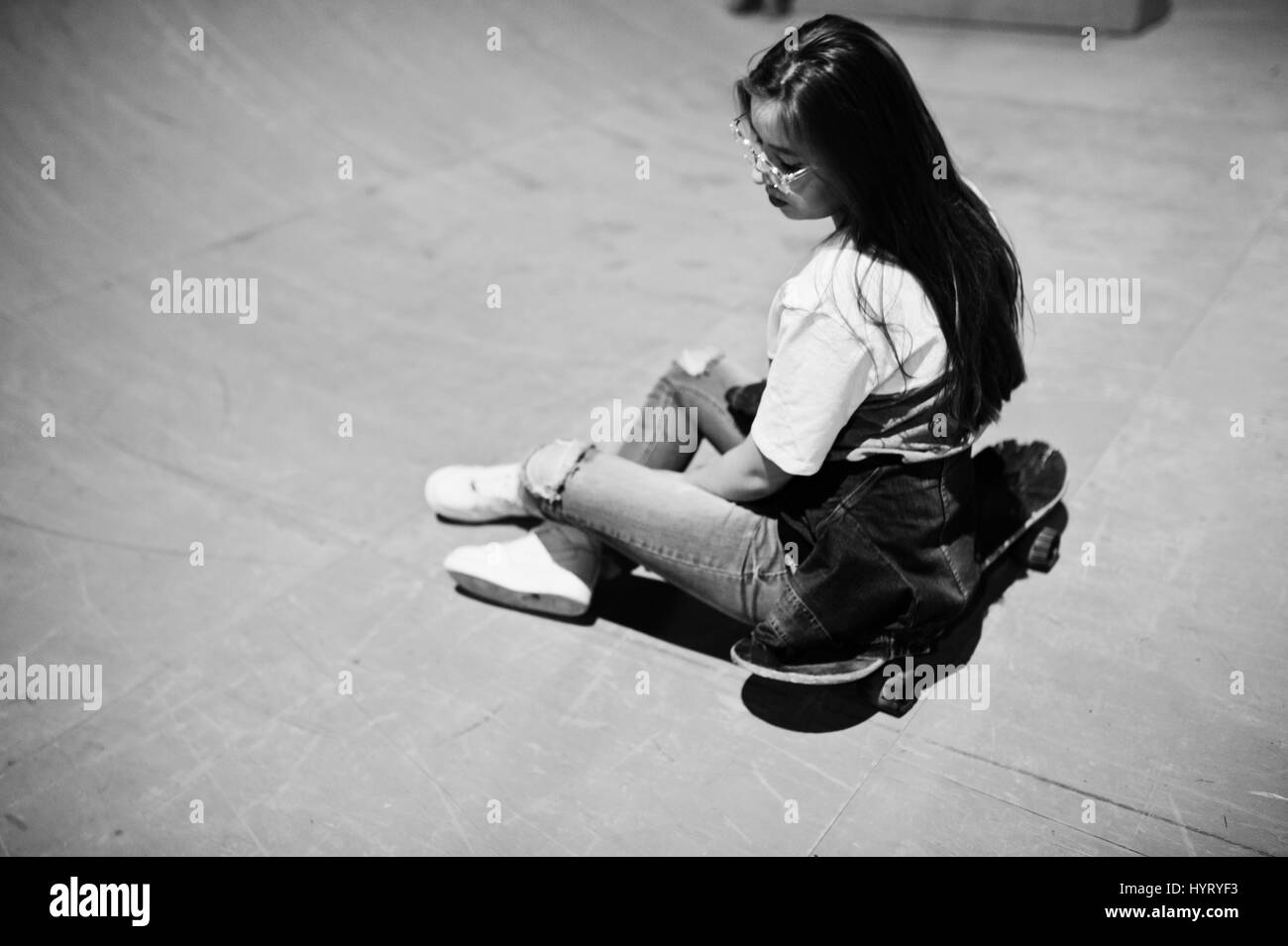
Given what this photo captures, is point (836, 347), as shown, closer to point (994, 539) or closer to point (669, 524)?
point (669, 524)

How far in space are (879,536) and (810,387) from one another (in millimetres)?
385

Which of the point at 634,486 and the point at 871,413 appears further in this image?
the point at 634,486

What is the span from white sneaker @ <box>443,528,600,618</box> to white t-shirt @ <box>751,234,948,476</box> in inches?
31.9

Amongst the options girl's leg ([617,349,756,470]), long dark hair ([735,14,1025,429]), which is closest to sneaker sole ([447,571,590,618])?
girl's leg ([617,349,756,470])

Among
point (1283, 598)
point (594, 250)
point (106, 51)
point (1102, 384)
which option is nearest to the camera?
point (1283, 598)

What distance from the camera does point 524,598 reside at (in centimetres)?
302

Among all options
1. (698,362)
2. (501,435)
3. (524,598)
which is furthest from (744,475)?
(501,435)

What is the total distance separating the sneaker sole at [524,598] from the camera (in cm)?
295

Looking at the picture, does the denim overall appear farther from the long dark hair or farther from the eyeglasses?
the eyeglasses

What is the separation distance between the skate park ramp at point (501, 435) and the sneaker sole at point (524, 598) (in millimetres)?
50
